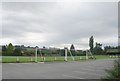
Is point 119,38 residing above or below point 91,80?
above

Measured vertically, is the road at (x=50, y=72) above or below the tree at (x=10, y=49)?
below

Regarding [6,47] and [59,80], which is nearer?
[59,80]

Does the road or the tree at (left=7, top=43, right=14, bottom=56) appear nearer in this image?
the road

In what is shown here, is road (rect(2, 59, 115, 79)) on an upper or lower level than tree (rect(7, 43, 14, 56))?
lower

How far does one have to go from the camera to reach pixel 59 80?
475 inches

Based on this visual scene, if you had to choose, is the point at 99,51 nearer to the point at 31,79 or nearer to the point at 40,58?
the point at 40,58

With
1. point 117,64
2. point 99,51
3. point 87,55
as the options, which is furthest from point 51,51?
point 99,51

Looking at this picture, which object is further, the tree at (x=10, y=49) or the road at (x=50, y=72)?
the tree at (x=10, y=49)

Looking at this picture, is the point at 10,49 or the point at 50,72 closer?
the point at 50,72

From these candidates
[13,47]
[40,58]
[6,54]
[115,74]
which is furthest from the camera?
[6,54]

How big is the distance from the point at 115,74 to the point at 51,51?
25.3 meters

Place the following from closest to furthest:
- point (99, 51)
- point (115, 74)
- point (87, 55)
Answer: point (115, 74)
point (87, 55)
point (99, 51)

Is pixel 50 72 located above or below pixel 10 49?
below

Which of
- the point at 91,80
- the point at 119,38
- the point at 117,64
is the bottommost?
the point at 91,80
